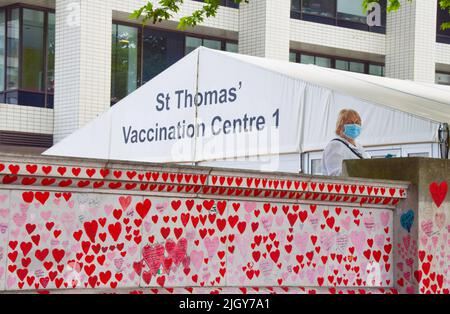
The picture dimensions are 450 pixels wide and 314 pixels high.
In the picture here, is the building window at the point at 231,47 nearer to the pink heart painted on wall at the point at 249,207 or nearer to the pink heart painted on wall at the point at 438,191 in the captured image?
the pink heart painted on wall at the point at 438,191

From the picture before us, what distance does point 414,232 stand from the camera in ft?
22.2

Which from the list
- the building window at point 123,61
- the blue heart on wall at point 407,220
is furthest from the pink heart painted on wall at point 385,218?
the building window at point 123,61

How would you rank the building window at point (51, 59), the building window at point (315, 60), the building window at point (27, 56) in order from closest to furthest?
the building window at point (27, 56) → the building window at point (51, 59) → the building window at point (315, 60)

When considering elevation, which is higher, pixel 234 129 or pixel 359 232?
pixel 234 129

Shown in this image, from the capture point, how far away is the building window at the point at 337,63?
30.2 m

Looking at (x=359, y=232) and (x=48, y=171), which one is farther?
(x=359, y=232)

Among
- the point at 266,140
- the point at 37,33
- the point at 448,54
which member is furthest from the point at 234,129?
the point at 448,54

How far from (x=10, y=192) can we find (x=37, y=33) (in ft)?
70.7

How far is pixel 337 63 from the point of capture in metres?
31.3

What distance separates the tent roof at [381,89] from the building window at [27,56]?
35.3ft

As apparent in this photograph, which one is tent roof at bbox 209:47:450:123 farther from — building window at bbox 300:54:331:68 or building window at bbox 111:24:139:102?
building window at bbox 300:54:331:68

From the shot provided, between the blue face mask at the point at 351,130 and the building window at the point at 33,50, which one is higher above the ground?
the building window at the point at 33,50

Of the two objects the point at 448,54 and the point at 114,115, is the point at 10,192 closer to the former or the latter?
the point at 114,115

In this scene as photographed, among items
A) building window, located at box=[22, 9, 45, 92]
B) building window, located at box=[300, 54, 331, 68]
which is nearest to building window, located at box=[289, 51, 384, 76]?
building window, located at box=[300, 54, 331, 68]
